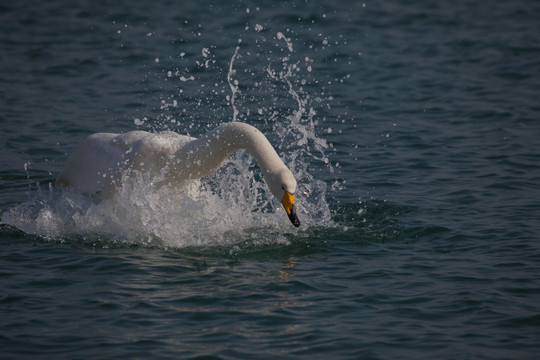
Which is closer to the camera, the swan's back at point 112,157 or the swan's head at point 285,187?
the swan's head at point 285,187

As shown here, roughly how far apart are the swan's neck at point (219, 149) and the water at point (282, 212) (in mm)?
526

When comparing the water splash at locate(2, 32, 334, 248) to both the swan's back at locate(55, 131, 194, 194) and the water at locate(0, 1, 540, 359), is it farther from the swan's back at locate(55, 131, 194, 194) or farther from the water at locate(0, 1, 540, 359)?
the swan's back at locate(55, 131, 194, 194)

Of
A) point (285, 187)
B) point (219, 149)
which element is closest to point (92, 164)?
point (219, 149)

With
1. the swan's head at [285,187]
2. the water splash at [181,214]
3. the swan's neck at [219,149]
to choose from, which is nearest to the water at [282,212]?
the water splash at [181,214]

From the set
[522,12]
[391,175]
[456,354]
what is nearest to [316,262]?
[456,354]

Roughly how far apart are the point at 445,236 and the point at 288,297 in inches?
115

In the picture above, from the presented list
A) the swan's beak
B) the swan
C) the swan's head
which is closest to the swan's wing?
the swan

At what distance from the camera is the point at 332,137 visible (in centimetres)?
1477

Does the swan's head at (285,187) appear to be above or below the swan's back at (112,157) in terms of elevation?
below

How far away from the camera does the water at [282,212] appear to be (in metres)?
7.67

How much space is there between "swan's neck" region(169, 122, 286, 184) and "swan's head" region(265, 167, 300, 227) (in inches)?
9.5

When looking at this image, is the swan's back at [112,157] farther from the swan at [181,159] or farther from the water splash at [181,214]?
the water splash at [181,214]

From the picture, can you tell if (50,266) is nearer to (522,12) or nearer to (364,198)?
(364,198)

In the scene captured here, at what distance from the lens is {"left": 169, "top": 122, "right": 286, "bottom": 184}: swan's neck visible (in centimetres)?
941
